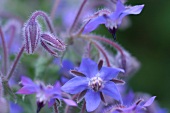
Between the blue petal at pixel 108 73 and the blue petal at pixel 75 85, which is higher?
the blue petal at pixel 108 73

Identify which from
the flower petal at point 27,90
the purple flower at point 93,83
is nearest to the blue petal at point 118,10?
the purple flower at point 93,83

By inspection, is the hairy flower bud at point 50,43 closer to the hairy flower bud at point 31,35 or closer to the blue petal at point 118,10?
the hairy flower bud at point 31,35

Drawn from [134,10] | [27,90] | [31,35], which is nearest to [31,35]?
[31,35]

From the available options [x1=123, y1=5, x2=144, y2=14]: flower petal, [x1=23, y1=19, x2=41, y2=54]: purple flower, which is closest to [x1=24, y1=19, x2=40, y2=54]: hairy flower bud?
[x1=23, y1=19, x2=41, y2=54]: purple flower

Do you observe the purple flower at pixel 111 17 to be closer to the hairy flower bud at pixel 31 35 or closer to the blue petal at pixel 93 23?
the blue petal at pixel 93 23

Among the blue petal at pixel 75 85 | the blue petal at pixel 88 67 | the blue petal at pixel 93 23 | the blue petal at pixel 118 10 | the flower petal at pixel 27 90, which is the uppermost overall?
the blue petal at pixel 118 10

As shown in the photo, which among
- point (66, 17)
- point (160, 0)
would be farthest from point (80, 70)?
point (160, 0)

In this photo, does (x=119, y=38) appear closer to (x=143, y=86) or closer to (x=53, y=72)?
(x=143, y=86)

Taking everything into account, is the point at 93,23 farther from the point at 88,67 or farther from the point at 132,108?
the point at 132,108
